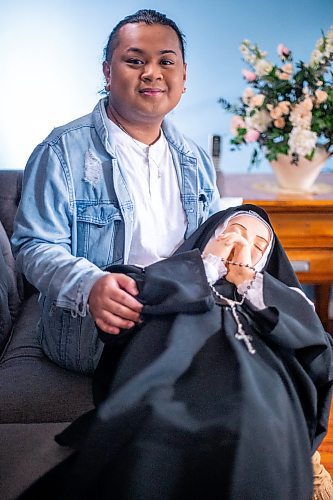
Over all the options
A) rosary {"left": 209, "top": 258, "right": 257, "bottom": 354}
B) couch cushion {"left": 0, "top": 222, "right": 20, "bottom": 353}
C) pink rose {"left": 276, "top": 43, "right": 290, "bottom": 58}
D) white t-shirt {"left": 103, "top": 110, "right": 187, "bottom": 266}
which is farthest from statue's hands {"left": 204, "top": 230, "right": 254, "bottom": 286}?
pink rose {"left": 276, "top": 43, "right": 290, "bottom": 58}

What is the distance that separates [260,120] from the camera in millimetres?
2068

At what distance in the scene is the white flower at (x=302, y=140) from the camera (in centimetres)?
199

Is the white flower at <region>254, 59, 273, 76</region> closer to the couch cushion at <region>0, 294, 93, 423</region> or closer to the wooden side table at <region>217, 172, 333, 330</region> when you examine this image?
the wooden side table at <region>217, 172, 333, 330</region>

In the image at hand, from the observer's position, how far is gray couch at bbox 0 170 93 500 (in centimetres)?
112

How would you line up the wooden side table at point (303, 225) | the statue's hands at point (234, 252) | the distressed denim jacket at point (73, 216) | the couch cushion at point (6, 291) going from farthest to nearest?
1. the wooden side table at point (303, 225)
2. the couch cushion at point (6, 291)
3. the distressed denim jacket at point (73, 216)
4. the statue's hands at point (234, 252)

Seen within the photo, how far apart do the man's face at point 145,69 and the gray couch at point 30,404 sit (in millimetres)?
574

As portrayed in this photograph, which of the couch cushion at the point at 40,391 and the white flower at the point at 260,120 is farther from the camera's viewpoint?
the white flower at the point at 260,120

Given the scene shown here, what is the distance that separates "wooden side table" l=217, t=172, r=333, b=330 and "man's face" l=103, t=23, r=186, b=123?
27.6 inches

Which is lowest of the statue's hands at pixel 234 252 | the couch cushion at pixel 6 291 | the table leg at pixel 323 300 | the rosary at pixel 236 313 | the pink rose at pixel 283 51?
the table leg at pixel 323 300

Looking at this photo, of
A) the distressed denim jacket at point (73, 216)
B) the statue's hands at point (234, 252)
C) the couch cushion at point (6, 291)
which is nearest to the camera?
the statue's hands at point (234, 252)

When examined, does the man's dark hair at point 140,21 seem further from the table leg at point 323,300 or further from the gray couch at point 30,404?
the table leg at point 323,300

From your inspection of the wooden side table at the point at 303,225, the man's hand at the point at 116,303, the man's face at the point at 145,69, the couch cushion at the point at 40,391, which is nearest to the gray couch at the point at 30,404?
the couch cushion at the point at 40,391

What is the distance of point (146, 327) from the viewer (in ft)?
3.74

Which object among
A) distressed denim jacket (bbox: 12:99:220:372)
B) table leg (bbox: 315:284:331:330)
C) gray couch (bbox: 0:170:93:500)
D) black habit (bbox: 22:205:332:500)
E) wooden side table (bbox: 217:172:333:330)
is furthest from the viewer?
table leg (bbox: 315:284:331:330)
